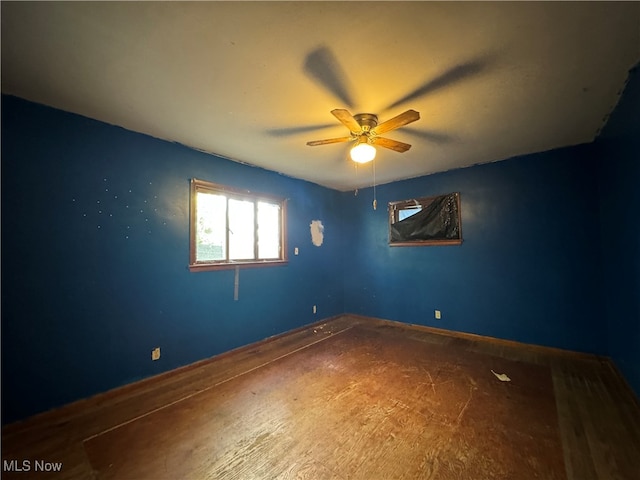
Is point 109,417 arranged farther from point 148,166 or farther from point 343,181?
point 343,181

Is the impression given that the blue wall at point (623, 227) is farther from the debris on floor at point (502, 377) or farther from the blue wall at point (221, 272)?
the debris on floor at point (502, 377)

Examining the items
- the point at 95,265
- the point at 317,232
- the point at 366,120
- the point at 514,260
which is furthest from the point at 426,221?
the point at 95,265

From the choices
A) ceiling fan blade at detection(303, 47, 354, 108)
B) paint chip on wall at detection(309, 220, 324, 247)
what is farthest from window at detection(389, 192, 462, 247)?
ceiling fan blade at detection(303, 47, 354, 108)

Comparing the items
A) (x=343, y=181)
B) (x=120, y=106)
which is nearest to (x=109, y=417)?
(x=120, y=106)

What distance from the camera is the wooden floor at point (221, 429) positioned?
1512 mm

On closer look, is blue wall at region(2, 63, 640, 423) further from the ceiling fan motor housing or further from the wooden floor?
the ceiling fan motor housing

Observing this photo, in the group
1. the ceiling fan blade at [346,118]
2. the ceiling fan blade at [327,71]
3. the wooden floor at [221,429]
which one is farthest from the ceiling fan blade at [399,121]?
the wooden floor at [221,429]

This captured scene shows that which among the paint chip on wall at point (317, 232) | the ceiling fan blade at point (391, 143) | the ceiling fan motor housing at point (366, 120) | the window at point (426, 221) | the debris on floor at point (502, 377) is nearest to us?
the ceiling fan motor housing at point (366, 120)

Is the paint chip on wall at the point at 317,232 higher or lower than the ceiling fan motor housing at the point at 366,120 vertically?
lower

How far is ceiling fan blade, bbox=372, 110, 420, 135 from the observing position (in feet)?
6.10

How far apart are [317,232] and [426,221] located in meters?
1.85

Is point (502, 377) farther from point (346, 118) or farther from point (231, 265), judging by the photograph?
point (231, 265)

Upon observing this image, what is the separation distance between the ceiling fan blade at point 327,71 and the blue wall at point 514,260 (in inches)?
110

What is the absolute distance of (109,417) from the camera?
2033 millimetres
